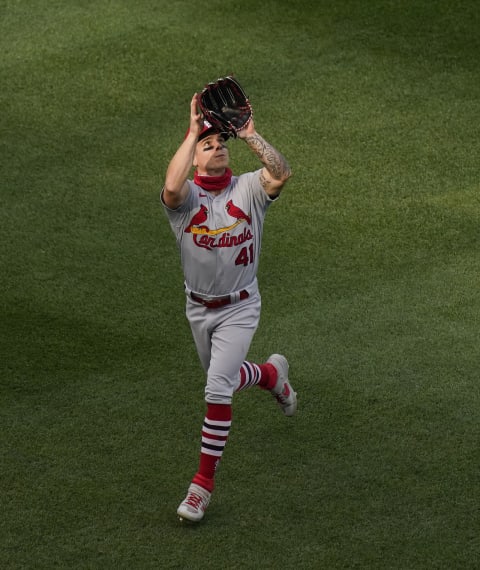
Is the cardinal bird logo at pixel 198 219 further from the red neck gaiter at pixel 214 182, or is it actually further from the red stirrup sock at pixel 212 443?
the red stirrup sock at pixel 212 443

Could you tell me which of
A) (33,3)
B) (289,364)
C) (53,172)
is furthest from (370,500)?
(33,3)

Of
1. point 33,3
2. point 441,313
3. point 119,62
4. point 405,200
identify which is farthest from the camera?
point 33,3

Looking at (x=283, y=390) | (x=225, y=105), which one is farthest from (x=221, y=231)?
(x=283, y=390)

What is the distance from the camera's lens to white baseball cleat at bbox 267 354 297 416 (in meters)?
7.06

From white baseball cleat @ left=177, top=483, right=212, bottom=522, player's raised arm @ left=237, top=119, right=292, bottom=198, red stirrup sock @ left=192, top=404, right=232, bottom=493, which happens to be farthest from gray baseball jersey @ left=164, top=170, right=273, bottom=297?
white baseball cleat @ left=177, top=483, right=212, bottom=522

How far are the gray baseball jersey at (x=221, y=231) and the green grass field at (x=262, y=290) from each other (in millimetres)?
1102

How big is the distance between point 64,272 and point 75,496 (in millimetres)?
2615

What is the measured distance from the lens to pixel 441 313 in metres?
8.34

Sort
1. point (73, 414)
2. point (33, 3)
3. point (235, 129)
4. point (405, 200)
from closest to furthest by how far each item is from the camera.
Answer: point (235, 129), point (73, 414), point (405, 200), point (33, 3)

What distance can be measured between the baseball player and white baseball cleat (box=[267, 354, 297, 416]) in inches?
24.0

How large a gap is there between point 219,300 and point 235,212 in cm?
49

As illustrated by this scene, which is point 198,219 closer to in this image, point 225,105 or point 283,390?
point 225,105

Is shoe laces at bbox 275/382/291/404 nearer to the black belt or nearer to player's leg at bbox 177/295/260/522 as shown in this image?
player's leg at bbox 177/295/260/522

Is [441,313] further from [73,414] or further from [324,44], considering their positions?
[324,44]
